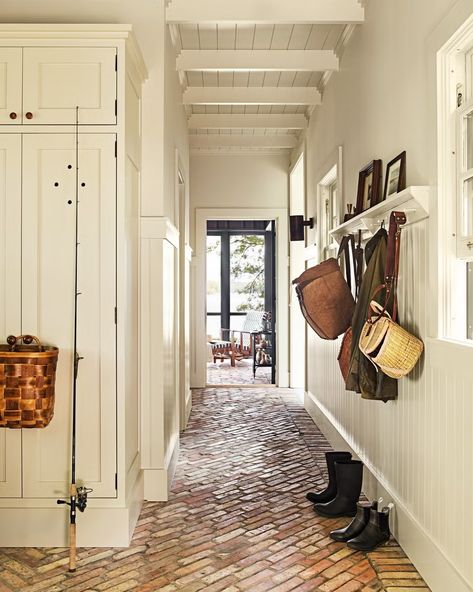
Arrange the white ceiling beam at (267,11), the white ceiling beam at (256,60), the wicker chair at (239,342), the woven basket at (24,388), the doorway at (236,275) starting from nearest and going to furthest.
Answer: the woven basket at (24,388) → the white ceiling beam at (267,11) → the white ceiling beam at (256,60) → the wicker chair at (239,342) → the doorway at (236,275)

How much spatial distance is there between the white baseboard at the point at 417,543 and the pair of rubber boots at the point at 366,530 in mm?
Answer: 61

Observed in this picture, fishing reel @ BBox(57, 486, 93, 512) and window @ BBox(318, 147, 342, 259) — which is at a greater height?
window @ BBox(318, 147, 342, 259)

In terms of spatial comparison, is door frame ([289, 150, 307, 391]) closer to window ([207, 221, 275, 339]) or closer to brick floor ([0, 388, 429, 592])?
brick floor ([0, 388, 429, 592])

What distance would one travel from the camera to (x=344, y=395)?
14.1 feet

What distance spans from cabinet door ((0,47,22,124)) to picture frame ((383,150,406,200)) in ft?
5.65

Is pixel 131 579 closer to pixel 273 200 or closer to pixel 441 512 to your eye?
pixel 441 512

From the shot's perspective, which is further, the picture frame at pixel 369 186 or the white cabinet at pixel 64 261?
the picture frame at pixel 369 186

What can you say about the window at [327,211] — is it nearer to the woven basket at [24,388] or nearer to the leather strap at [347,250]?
the leather strap at [347,250]

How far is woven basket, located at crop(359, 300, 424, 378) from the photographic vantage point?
2.51 meters

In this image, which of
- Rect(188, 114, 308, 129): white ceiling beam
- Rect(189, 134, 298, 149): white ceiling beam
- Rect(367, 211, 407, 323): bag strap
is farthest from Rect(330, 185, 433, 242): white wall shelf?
Rect(189, 134, 298, 149): white ceiling beam

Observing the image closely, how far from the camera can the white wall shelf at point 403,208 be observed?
8.00 ft

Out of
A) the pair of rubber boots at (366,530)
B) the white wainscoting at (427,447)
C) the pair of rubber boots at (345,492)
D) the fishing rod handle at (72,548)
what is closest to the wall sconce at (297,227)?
the white wainscoting at (427,447)

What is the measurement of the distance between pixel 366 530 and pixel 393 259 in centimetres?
123

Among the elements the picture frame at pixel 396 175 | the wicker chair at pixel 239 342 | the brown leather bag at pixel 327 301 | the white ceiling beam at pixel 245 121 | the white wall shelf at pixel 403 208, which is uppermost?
the white ceiling beam at pixel 245 121
